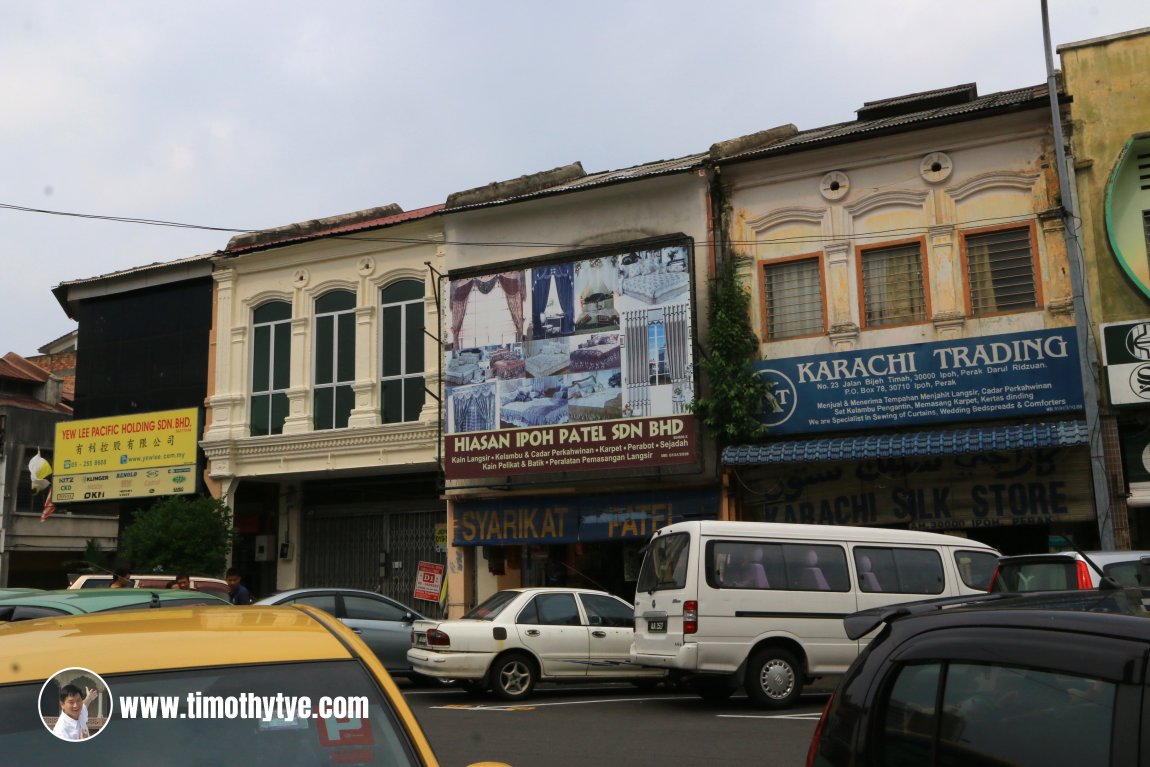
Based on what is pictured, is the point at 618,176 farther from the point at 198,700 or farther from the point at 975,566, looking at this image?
the point at 198,700

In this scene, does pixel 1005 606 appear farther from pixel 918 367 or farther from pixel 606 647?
pixel 918 367

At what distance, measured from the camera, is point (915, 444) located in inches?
708

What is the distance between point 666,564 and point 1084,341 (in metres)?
7.52

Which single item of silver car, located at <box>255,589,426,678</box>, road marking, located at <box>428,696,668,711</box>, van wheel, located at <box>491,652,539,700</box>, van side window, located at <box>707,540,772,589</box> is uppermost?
van side window, located at <box>707,540,772,589</box>

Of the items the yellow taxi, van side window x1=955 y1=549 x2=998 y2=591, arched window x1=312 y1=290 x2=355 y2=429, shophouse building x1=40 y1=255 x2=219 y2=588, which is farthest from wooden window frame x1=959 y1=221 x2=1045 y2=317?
the yellow taxi

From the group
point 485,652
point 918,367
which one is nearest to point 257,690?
point 485,652

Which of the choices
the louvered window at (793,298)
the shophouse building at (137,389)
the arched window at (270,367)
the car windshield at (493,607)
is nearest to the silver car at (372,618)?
the car windshield at (493,607)

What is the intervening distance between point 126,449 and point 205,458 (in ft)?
7.84

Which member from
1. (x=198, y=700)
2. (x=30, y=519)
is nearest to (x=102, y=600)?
(x=198, y=700)

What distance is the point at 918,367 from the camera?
61.8 ft

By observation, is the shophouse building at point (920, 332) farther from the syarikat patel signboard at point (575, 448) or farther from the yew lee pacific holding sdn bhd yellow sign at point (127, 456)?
the yew lee pacific holding sdn bhd yellow sign at point (127, 456)

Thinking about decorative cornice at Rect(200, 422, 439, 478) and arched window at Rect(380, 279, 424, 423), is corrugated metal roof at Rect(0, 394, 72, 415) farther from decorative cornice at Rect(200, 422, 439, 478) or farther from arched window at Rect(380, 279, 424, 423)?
arched window at Rect(380, 279, 424, 423)

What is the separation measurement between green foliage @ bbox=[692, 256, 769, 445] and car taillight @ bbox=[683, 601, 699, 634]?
692 centimetres

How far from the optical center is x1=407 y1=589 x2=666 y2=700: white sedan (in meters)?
14.2
